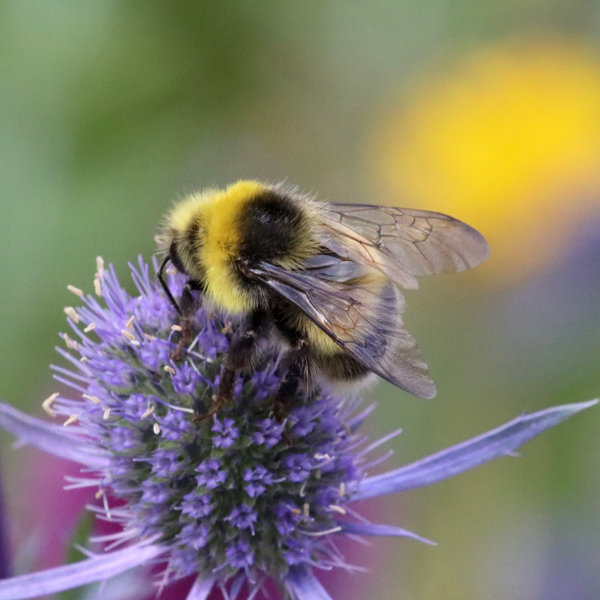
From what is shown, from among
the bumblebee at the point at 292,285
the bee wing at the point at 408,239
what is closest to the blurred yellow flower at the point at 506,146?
the bee wing at the point at 408,239

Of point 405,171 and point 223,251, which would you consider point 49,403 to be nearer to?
point 223,251

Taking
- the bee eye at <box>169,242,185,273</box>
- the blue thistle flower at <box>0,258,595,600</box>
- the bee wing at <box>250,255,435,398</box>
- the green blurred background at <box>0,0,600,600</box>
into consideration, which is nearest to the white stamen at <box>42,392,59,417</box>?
the blue thistle flower at <box>0,258,595,600</box>

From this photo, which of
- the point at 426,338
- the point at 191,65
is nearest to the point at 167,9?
the point at 191,65

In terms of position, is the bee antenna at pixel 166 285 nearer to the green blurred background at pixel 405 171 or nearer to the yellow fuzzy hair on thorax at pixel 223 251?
the yellow fuzzy hair on thorax at pixel 223 251

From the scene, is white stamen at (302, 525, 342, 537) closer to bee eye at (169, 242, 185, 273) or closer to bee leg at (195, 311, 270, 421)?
bee leg at (195, 311, 270, 421)

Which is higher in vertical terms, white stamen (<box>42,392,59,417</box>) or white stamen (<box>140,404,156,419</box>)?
white stamen (<box>140,404,156,419</box>)

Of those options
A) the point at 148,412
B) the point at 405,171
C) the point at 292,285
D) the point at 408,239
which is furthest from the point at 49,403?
the point at 405,171

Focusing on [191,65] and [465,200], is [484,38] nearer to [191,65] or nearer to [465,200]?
[465,200]
